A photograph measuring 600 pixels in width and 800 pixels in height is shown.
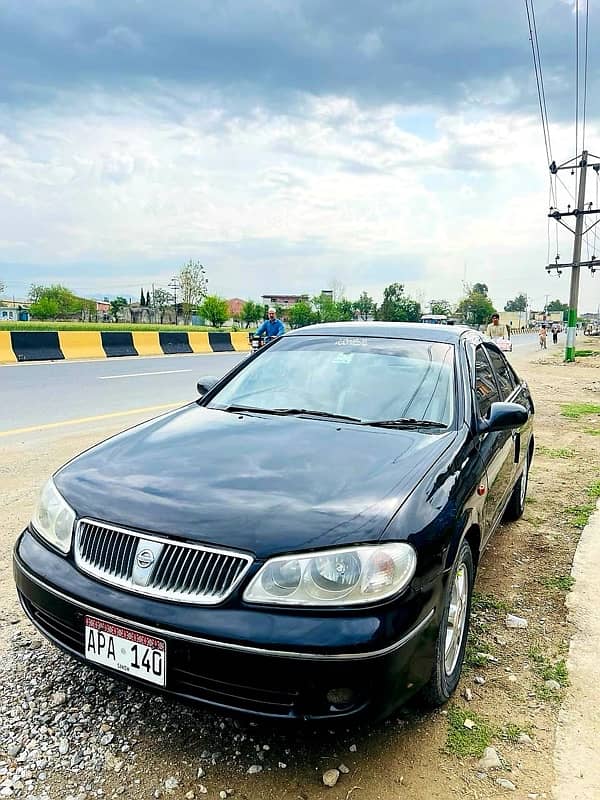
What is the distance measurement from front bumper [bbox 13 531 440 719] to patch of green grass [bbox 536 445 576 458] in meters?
5.54

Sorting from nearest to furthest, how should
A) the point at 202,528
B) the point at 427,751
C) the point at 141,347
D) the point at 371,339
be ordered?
the point at 202,528 < the point at 427,751 < the point at 371,339 < the point at 141,347

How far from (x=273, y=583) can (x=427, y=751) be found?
94 centimetres

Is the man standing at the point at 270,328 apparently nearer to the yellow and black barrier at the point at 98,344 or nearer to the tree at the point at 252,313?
the yellow and black barrier at the point at 98,344

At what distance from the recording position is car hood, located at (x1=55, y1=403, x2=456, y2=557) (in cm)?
202

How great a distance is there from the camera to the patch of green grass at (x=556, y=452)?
7008 mm

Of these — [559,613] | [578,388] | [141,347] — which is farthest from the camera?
[141,347]

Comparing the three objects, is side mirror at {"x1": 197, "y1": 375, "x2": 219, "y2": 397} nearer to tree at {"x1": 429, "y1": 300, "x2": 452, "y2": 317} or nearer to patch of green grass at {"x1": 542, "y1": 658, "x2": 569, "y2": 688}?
patch of green grass at {"x1": 542, "y1": 658, "x2": 569, "y2": 688}

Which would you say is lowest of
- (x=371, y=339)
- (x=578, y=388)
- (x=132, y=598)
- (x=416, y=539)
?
(x=578, y=388)

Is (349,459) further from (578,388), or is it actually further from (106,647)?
(578,388)

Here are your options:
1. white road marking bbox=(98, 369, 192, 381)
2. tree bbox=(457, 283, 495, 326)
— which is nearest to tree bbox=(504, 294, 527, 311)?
tree bbox=(457, 283, 495, 326)

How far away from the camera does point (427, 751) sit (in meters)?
2.23

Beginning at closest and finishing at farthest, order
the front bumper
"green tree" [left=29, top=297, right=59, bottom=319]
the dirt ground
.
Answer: the front bumper, the dirt ground, "green tree" [left=29, top=297, right=59, bottom=319]

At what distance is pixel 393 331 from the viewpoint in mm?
3867

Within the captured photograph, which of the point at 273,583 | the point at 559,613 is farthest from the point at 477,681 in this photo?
the point at 273,583
